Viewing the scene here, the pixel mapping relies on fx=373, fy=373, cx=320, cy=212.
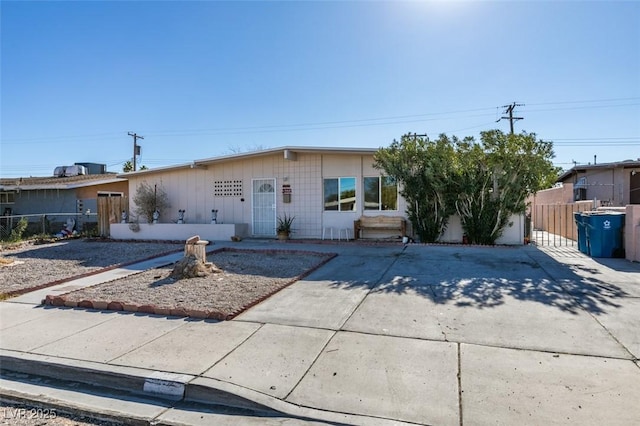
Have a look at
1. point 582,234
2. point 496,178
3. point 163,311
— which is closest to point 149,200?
point 163,311

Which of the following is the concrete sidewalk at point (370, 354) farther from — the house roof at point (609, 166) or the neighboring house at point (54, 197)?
the neighboring house at point (54, 197)

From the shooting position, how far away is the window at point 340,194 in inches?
535

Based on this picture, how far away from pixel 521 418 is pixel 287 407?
1.83 m

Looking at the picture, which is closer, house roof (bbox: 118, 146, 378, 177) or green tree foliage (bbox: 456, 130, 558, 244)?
green tree foliage (bbox: 456, 130, 558, 244)

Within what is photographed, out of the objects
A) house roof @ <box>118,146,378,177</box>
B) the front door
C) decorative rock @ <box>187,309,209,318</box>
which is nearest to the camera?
decorative rock @ <box>187,309,209,318</box>

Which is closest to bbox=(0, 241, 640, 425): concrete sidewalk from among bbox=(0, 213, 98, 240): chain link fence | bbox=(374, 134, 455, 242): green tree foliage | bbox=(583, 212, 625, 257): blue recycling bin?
bbox=(583, 212, 625, 257): blue recycling bin

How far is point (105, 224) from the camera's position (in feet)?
54.0

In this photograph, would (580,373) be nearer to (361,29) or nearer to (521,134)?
(521,134)

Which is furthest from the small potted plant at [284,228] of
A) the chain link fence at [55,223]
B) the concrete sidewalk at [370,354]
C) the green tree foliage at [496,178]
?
the chain link fence at [55,223]

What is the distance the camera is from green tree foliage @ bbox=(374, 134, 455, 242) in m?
11.4

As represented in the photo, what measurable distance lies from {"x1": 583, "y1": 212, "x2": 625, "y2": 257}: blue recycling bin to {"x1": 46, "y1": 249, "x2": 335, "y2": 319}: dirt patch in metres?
6.76

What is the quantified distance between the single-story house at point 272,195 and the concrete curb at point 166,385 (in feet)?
33.0

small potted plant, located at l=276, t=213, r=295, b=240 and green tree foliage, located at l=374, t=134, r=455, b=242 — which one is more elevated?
green tree foliage, located at l=374, t=134, r=455, b=242

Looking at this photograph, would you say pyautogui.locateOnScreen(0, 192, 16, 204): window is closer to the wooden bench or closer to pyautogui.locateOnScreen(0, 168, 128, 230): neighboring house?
pyautogui.locateOnScreen(0, 168, 128, 230): neighboring house
